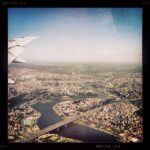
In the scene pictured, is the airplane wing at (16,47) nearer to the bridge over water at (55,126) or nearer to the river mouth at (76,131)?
the river mouth at (76,131)

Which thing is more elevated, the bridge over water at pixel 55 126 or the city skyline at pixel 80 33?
the city skyline at pixel 80 33

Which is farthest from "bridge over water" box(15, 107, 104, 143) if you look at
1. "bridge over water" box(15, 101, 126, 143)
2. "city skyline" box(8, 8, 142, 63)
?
"city skyline" box(8, 8, 142, 63)

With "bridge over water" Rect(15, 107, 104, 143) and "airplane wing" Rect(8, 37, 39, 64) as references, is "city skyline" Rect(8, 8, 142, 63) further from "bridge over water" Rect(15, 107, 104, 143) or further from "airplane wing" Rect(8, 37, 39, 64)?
"bridge over water" Rect(15, 107, 104, 143)

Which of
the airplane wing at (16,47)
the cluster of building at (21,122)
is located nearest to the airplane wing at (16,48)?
the airplane wing at (16,47)

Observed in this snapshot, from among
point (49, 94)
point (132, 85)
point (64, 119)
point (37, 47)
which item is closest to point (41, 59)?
point (37, 47)

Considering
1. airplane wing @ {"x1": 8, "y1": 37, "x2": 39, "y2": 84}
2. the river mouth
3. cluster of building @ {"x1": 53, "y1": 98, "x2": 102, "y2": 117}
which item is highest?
airplane wing @ {"x1": 8, "y1": 37, "x2": 39, "y2": 84}

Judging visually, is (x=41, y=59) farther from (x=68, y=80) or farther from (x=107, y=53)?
(x=107, y=53)

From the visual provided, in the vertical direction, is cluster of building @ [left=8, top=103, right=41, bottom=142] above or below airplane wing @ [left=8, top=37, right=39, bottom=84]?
below

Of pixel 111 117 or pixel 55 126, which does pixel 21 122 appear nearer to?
pixel 55 126
